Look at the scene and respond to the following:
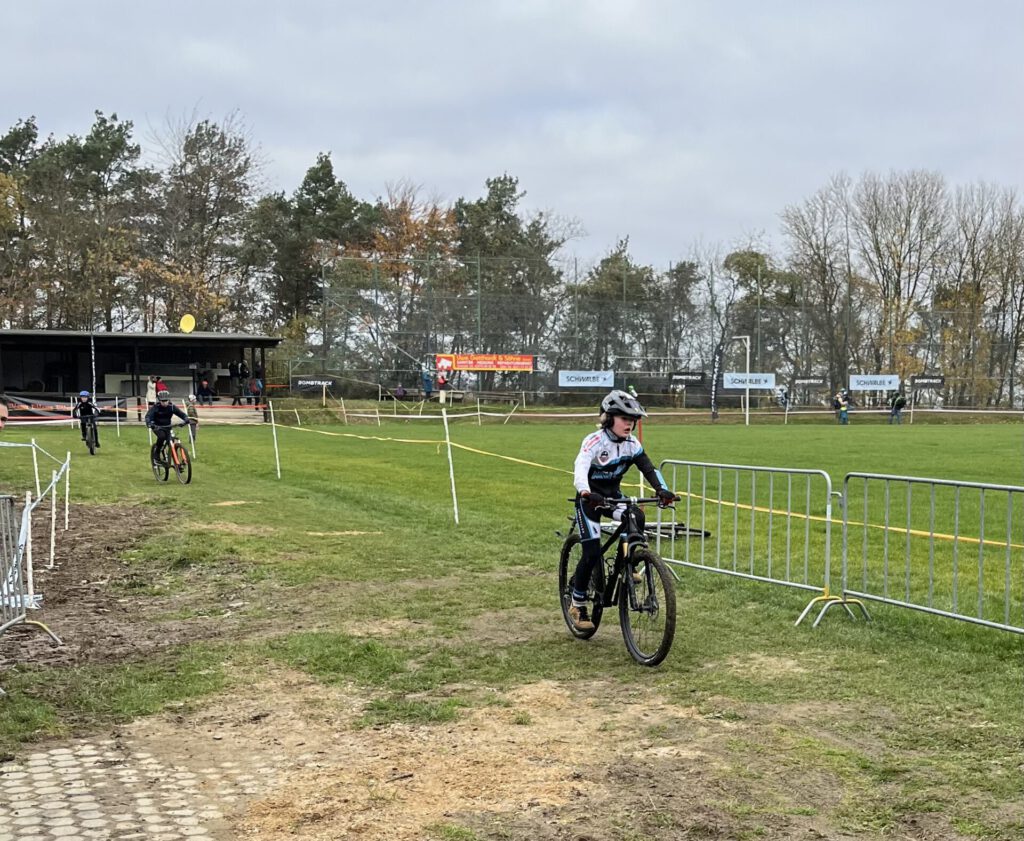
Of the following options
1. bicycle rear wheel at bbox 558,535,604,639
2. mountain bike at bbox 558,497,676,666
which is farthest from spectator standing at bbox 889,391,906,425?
mountain bike at bbox 558,497,676,666

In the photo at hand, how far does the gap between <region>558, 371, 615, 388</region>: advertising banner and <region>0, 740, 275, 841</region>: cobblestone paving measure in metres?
52.9

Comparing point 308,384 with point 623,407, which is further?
point 308,384

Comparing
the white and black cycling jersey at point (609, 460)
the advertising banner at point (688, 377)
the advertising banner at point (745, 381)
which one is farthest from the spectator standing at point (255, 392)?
the white and black cycling jersey at point (609, 460)

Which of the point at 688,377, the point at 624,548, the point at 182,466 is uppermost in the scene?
the point at 688,377

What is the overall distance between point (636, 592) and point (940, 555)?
5.11m

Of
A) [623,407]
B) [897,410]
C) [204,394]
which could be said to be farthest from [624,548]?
[897,410]

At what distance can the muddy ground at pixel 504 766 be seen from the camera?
13.1ft

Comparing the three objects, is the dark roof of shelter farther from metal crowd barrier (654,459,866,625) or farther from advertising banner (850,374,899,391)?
metal crowd barrier (654,459,866,625)

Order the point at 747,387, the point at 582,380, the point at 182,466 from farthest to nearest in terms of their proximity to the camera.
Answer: the point at 582,380 < the point at 747,387 < the point at 182,466

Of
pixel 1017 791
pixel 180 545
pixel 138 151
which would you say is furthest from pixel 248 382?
pixel 1017 791

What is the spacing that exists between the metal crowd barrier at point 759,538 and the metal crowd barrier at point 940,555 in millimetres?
318

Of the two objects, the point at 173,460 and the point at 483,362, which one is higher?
the point at 483,362

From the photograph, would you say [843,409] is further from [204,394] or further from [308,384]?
[204,394]

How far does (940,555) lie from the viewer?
10.3 m
